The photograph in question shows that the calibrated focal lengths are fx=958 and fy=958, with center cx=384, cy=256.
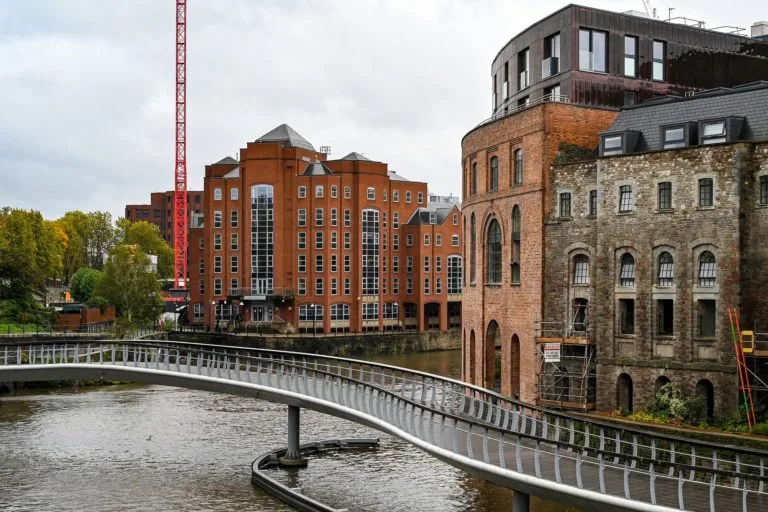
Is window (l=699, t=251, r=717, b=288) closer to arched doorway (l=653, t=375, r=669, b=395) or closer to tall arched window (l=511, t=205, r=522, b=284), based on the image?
arched doorway (l=653, t=375, r=669, b=395)

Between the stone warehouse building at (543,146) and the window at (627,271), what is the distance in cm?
210

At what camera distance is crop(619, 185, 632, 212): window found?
120 ft

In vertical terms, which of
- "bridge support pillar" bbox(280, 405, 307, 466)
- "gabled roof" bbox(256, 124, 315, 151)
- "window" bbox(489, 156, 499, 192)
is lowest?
"bridge support pillar" bbox(280, 405, 307, 466)

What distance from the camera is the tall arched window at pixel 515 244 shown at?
42.8m

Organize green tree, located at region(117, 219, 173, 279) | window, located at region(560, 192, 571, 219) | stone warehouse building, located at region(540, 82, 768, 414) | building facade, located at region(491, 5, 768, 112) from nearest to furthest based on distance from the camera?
stone warehouse building, located at region(540, 82, 768, 414)
window, located at region(560, 192, 571, 219)
building facade, located at region(491, 5, 768, 112)
green tree, located at region(117, 219, 173, 279)

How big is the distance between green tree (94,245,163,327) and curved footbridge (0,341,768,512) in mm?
A: 40056

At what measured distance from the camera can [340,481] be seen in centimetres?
3120

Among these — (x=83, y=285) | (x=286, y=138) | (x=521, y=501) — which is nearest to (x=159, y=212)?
(x=83, y=285)

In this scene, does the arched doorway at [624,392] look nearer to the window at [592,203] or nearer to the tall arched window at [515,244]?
the window at [592,203]

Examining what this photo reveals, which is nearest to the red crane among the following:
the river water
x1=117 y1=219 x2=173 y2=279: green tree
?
x1=117 y1=219 x2=173 y2=279: green tree

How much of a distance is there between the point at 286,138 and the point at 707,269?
5980 cm

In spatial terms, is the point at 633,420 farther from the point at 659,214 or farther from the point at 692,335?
the point at 659,214

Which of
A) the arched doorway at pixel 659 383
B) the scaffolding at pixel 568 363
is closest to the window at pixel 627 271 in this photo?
the scaffolding at pixel 568 363

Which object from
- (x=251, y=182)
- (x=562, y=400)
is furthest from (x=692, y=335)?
(x=251, y=182)
